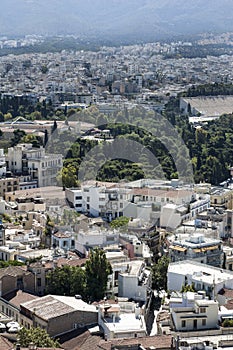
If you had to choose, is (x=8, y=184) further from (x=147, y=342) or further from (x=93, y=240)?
(x=147, y=342)

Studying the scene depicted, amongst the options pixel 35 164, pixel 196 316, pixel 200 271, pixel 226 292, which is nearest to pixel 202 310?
pixel 196 316

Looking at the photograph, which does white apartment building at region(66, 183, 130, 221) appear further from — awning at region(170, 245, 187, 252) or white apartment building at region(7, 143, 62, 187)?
awning at region(170, 245, 187, 252)

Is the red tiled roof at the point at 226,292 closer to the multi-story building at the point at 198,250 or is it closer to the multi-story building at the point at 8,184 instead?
the multi-story building at the point at 198,250

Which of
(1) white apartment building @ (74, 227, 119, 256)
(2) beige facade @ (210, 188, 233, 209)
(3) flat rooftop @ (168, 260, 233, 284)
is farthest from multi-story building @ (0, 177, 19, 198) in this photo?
(3) flat rooftop @ (168, 260, 233, 284)

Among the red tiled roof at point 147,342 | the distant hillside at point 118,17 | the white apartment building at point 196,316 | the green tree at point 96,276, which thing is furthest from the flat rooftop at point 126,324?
the distant hillside at point 118,17

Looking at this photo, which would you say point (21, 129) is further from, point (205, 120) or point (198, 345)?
point (198, 345)

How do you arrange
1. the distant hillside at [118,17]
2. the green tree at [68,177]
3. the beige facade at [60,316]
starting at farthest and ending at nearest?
the distant hillside at [118,17], the green tree at [68,177], the beige facade at [60,316]

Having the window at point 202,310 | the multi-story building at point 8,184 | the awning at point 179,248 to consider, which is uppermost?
the window at point 202,310
